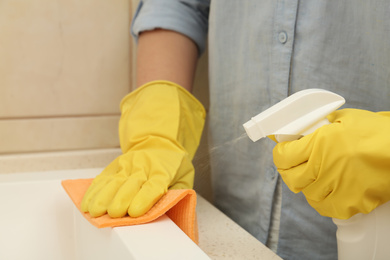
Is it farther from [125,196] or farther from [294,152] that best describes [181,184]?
[294,152]

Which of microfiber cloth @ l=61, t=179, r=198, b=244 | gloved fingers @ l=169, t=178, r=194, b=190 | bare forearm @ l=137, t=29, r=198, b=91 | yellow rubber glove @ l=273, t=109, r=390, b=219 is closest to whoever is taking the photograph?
yellow rubber glove @ l=273, t=109, r=390, b=219

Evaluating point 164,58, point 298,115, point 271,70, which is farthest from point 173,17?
point 298,115

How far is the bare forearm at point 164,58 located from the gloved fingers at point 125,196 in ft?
1.00

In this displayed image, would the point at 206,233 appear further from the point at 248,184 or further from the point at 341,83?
the point at 341,83

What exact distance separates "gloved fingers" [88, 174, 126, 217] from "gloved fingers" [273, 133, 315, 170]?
24cm

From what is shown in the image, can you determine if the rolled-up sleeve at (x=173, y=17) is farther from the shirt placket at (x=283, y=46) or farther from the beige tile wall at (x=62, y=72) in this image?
the shirt placket at (x=283, y=46)

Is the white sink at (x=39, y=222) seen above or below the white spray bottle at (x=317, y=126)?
below

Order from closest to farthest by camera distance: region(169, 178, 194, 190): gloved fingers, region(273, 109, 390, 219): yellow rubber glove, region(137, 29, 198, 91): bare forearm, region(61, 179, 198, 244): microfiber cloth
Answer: region(273, 109, 390, 219): yellow rubber glove, region(61, 179, 198, 244): microfiber cloth, region(169, 178, 194, 190): gloved fingers, region(137, 29, 198, 91): bare forearm

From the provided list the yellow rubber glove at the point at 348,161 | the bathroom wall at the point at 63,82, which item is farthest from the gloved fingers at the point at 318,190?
the bathroom wall at the point at 63,82

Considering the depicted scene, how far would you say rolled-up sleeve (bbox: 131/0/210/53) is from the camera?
868 millimetres

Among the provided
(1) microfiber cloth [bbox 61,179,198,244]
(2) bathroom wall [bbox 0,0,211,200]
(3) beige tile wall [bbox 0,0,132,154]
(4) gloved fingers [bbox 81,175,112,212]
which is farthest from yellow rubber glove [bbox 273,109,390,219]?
(3) beige tile wall [bbox 0,0,132,154]

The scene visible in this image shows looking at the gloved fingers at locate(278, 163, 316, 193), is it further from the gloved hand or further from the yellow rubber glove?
the gloved hand

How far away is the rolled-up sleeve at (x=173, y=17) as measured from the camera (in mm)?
868

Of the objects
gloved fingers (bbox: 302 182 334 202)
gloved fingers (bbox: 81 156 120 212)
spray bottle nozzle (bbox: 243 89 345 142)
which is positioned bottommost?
gloved fingers (bbox: 81 156 120 212)
